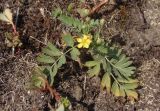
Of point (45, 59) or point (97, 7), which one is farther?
point (97, 7)

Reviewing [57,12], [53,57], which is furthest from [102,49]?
[57,12]

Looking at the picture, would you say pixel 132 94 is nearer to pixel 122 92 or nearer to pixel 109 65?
pixel 122 92

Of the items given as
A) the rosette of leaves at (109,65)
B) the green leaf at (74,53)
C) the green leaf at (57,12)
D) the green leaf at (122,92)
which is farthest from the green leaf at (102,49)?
the green leaf at (57,12)

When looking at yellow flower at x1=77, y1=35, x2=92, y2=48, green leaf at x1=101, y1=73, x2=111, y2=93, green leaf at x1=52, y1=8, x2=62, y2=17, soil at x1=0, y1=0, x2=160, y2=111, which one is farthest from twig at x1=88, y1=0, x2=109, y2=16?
green leaf at x1=101, y1=73, x2=111, y2=93

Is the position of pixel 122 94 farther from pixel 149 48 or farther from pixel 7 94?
pixel 7 94

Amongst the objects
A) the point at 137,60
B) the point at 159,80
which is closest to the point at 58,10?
the point at 137,60
